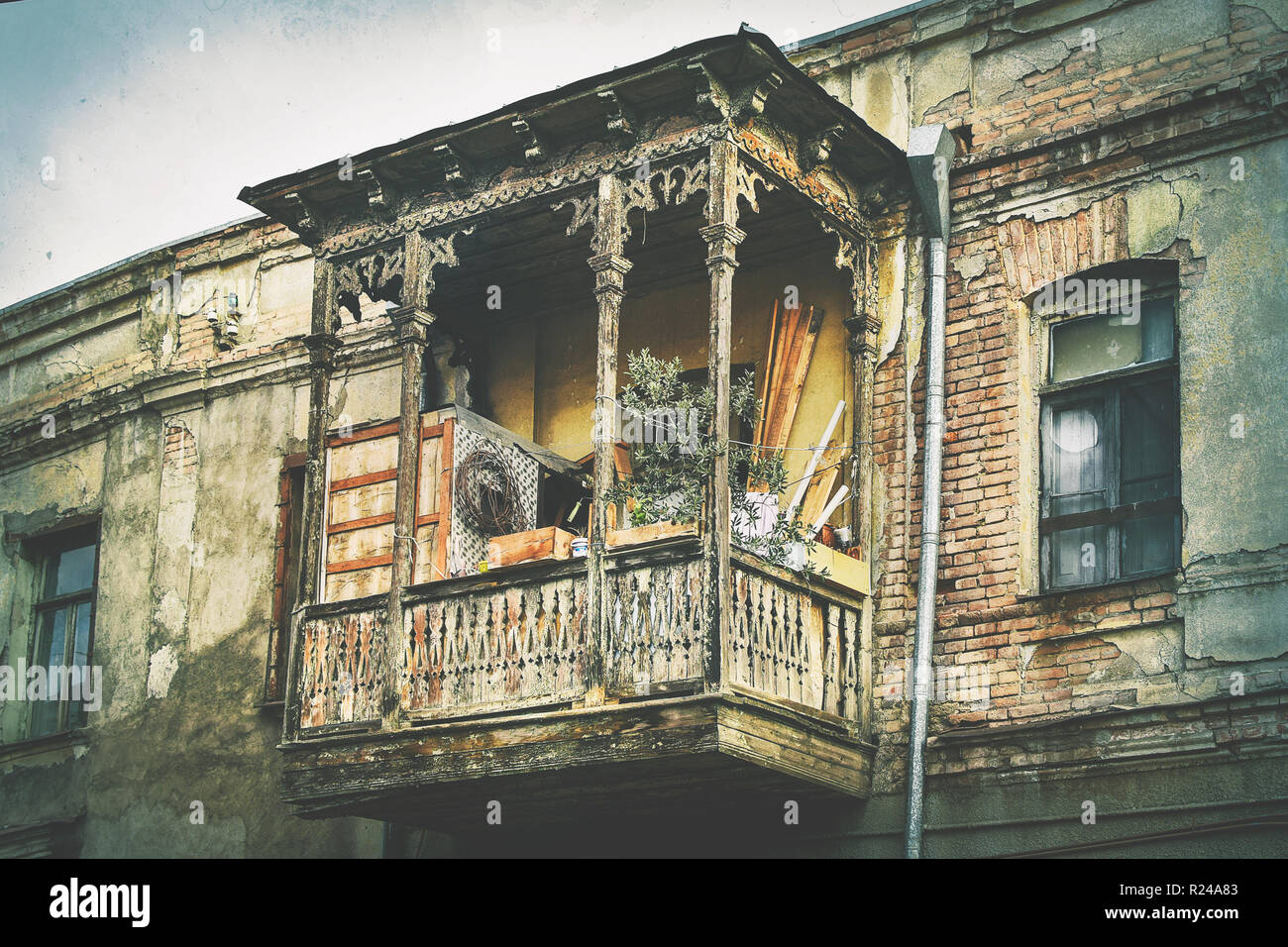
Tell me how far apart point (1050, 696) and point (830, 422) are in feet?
7.65

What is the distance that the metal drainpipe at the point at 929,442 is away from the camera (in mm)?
9898

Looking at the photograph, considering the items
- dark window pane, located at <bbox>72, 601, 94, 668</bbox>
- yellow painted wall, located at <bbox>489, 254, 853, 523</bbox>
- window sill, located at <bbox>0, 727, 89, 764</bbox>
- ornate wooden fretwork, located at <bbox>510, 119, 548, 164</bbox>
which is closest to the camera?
ornate wooden fretwork, located at <bbox>510, 119, 548, 164</bbox>

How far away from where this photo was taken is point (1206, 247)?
9.73m

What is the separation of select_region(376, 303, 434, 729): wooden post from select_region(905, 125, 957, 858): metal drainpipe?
3.14m

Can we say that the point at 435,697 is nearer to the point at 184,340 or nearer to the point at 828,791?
the point at 828,791

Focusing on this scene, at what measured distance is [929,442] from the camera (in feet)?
34.1

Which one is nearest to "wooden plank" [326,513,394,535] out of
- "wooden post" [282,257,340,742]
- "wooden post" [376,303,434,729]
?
"wooden post" [282,257,340,742]

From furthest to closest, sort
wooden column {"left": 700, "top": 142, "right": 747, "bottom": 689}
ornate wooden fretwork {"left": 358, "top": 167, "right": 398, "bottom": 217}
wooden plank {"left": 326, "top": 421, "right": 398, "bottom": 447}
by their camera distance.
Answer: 1. wooden plank {"left": 326, "top": 421, "right": 398, "bottom": 447}
2. ornate wooden fretwork {"left": 358, "top": 167, "right": 398, "bottom": 217}
3. wooden column {"left": 700, "top": 142, "right": 747, "bottom": 689}

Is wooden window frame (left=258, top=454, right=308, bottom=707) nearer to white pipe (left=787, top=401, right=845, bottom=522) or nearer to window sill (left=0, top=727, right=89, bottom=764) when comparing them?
window sill (left=0, top=727, right=89, bottom=764)

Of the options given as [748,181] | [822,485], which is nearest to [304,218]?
[748,181]

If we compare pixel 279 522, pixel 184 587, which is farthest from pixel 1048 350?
pixel 184 587

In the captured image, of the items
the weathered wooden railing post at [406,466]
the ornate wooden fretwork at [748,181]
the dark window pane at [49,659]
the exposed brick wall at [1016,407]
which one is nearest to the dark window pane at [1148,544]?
the exposed brick wall at [1016,407]

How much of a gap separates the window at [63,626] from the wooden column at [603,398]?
6688 millimetres

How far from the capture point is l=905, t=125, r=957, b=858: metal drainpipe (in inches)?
390
